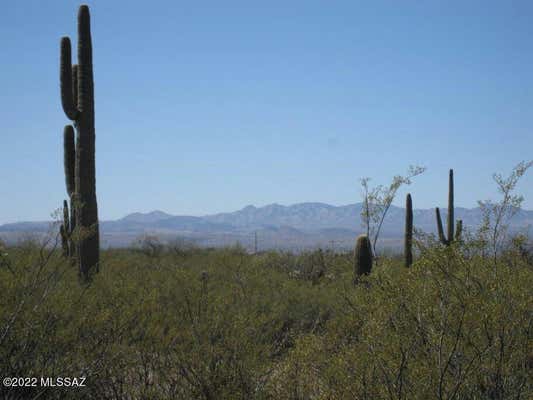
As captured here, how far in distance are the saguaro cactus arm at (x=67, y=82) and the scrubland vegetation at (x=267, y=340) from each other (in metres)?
4.97

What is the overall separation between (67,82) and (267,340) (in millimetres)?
7931

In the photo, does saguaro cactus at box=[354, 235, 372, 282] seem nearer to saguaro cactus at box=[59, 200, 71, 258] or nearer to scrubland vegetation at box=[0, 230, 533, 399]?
scrubland vegetation at box=[0, 230, 533, 399]

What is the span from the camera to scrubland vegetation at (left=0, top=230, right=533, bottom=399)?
6.27 meters

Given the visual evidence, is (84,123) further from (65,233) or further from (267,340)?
(267,340)

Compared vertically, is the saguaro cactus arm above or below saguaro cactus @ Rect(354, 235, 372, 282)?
above

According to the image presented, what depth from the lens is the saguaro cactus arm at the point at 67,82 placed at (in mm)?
14086

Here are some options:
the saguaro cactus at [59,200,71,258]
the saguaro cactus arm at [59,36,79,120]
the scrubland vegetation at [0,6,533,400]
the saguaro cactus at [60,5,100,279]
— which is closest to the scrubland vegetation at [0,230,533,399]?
the scrubland vegetation at [0,6,533,400]

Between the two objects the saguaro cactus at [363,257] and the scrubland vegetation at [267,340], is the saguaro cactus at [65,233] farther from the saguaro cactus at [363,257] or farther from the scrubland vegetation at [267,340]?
the saguaro cactus at [363,257]

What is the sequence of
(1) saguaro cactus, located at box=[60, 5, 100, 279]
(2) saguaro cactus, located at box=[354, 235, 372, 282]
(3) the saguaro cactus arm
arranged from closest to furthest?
(1) saguaro cactus, located at box=[60, 5, 100, 279], (3) the saguaro cactus arm, (2) saguaro cactus, located at box=[354, 235, 372, 282]

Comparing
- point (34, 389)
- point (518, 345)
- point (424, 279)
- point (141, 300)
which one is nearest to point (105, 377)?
point (34, 389)

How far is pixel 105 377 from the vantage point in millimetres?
7785

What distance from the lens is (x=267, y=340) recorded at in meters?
9.91

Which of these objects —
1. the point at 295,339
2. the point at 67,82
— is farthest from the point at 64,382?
the point at 67,82

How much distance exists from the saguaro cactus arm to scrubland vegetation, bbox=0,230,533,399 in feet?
16.3
